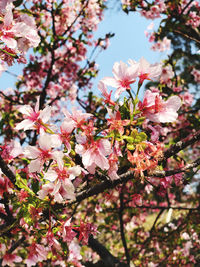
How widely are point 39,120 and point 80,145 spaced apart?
0.25 m

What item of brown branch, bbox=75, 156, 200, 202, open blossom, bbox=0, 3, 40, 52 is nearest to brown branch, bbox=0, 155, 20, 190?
brown branch, bbox=75, 156, 200, 202

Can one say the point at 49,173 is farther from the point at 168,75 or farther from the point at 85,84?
the point at 85,84

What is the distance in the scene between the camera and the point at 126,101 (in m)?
1.08

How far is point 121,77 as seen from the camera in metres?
1.08

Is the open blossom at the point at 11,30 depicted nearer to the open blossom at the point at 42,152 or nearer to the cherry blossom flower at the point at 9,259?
the open blossom at the point at 42,152

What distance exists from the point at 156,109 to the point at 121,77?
0.72 ft

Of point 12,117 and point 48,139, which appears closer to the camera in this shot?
point 48,139

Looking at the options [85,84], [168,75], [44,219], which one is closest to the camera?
[44,219]

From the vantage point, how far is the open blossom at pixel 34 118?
3.64 ft

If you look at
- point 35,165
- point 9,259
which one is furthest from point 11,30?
point 9,259

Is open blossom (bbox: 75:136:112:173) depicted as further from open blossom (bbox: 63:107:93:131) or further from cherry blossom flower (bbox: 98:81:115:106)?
cherry blossom flower (bbox: 98:81:115:106)

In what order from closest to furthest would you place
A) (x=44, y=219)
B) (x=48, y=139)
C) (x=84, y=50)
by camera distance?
1. (x=48, y=139)
2. (x=44, y=219)
3. (x=84, y=50)

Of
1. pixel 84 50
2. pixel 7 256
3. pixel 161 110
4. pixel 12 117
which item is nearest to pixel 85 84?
pixel 84 50

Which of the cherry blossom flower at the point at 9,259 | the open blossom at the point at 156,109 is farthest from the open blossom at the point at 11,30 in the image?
the cherry blossom flower at the point at 9,259
